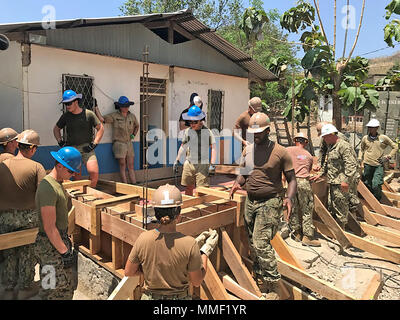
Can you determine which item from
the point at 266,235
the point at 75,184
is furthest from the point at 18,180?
the point at 266,235

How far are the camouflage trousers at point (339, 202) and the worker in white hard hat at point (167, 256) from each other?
4831mm

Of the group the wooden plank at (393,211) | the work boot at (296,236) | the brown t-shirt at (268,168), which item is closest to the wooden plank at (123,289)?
the brown t-shirt at (268,168)

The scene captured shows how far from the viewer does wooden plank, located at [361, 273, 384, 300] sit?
3.97 m

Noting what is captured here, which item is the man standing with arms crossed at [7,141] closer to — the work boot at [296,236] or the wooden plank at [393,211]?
the work boot at [296,236]

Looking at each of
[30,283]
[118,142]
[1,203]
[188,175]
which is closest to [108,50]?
[118,142]

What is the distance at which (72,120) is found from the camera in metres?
5.66

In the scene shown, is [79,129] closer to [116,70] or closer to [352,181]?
[116,70]

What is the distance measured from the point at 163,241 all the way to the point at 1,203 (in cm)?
225

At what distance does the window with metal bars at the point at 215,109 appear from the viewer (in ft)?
32.9

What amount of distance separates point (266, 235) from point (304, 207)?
2.53 metres

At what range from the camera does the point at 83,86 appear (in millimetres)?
6953

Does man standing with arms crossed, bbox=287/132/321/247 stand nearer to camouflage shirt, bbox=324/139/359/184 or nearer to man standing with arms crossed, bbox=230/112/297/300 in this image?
camouflage shirt, bbox=324/139/359/184

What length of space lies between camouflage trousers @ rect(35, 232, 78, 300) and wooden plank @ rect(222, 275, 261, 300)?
70.6 inches
